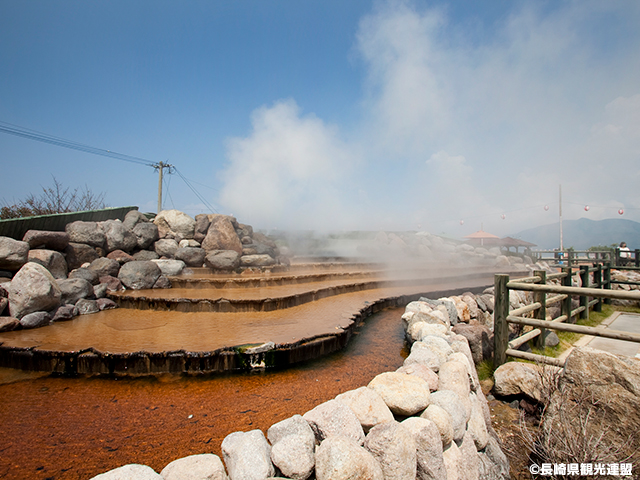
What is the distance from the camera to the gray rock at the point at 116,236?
395 inches

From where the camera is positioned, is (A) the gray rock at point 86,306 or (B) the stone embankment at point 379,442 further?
(A) the gray rock at point 86,306

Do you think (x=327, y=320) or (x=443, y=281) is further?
(x=443, y=281)

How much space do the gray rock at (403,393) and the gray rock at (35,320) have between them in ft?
19.3

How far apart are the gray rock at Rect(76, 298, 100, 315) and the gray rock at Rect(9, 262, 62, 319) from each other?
0.45m

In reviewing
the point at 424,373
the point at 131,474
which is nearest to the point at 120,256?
the point at 131,474

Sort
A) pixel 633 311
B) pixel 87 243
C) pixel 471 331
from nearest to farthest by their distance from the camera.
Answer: pixel 471 331
pixel 633 311
pixel 87 243

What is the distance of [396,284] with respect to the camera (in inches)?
426

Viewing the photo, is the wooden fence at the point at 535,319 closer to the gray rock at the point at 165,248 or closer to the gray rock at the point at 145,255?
the gray rock at the point at 145,255

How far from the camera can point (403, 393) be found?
8.18ft

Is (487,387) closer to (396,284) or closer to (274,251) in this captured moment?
(396,284)

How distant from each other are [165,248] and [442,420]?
1105cm

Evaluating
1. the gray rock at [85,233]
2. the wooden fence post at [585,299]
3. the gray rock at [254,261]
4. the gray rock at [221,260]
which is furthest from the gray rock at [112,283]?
the wooden fence post at [585,299]

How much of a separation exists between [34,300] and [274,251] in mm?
9496

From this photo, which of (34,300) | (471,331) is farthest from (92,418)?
(471,331)
